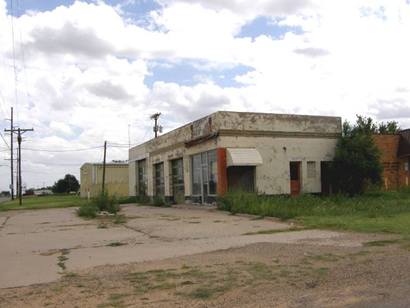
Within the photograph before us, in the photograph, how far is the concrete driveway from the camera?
36.9ft

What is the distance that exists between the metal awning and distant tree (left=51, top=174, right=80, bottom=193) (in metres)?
101

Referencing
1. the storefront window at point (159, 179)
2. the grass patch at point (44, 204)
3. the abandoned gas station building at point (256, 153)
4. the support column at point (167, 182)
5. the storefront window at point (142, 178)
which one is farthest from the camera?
the storefront window at point (142, 178)

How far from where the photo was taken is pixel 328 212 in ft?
67.3

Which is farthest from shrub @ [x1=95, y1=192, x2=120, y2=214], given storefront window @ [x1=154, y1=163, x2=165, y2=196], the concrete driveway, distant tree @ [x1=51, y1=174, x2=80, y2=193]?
distant tree @ [x1=51, y1=174, x2=80, y2=193]

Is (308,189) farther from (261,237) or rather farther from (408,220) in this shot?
(261,237)

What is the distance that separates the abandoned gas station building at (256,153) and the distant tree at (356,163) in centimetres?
76

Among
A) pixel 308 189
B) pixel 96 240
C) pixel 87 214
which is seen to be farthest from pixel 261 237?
pixel 308 189

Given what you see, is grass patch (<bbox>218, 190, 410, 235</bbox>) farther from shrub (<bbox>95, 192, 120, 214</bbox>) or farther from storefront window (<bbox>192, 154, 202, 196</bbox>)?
shrub (<bbox>95, 192, 120, 214</bbox>)

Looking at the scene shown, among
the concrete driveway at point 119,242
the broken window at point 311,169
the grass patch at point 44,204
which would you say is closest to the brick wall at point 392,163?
the broken window at point 311,169

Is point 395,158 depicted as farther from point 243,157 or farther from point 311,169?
point 243,157

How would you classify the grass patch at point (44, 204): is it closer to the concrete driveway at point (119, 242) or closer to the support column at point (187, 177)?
the support column at point (187, 177)

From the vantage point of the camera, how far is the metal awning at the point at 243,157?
94.2 ft

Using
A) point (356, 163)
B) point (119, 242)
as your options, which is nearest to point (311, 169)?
point (356, 163)

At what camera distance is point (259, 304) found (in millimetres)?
7223
